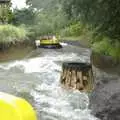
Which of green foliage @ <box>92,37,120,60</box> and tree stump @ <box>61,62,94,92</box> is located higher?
green foliage @ <box>92,37,120,60</box>

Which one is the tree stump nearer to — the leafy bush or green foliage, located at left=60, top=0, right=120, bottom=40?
green foliage, located at left=60, top=0, right=120, bottom=40

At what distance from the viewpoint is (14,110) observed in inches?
97.3

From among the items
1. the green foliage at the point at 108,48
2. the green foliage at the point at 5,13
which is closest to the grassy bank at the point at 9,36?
the green foliage at the point at 5,13

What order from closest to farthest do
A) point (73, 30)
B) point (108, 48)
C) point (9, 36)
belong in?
point (108, 48), point (9, 36), point (73, 30)

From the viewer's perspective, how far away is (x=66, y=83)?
579 inches

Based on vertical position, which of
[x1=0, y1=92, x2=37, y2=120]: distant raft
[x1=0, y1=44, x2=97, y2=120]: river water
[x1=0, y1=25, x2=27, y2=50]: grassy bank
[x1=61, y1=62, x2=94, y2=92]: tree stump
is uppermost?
[x1=0, y1=92, x2=37, y2=120]: distant raft

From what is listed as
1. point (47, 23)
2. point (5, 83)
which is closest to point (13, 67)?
point (5, 83)

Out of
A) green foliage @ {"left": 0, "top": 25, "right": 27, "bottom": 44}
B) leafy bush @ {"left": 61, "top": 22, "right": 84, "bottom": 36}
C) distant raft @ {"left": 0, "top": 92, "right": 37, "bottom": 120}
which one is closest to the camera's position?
distant raft @ {"left": 0, "top": 92, "right": 37, "bottom": 120}

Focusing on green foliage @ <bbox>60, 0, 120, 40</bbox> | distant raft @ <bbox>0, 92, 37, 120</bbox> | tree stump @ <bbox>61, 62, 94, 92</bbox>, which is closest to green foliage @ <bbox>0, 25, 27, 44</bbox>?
green foliage @ <bbox>60, 0, 120, 40</bbox>

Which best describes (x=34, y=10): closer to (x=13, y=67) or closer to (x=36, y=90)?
(x=13, y=67)

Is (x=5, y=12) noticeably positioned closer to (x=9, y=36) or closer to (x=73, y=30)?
(x=9, y=36)

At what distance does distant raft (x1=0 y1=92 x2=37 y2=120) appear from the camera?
8.07 ft

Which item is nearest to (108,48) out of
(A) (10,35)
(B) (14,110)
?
(A) (10,35)

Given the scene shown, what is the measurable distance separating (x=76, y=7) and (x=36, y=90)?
11.3 ft
